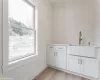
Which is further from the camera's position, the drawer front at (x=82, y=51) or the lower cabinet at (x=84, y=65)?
the drawer front at (x=82, y=51)

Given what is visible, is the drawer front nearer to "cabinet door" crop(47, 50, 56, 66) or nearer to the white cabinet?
the white cabinet

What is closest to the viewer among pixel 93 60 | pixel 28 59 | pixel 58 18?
pixel 28 59

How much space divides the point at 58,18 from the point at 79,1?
1.10m

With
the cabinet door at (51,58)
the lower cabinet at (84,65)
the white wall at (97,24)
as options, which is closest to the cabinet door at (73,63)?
the lower cabinet at (84,65)

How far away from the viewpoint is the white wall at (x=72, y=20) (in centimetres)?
435

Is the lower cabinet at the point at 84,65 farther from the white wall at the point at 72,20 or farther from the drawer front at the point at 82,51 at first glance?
the white wall at the point at 72,20

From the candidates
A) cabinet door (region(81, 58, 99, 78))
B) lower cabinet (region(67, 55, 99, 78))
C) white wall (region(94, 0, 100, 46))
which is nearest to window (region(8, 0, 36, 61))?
lower cabinet (region(67, 55, 99, 78))

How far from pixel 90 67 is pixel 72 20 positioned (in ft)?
7.46

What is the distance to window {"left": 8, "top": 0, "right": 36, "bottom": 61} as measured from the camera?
2.16 meters

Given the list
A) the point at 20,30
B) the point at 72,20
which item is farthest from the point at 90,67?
the point at 72,20

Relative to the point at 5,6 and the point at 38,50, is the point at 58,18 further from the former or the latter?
the point at 5,6

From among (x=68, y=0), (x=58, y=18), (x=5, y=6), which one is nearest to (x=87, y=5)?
(x=68, y=0)

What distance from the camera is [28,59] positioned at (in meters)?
2.72

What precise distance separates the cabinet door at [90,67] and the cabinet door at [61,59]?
765mm
